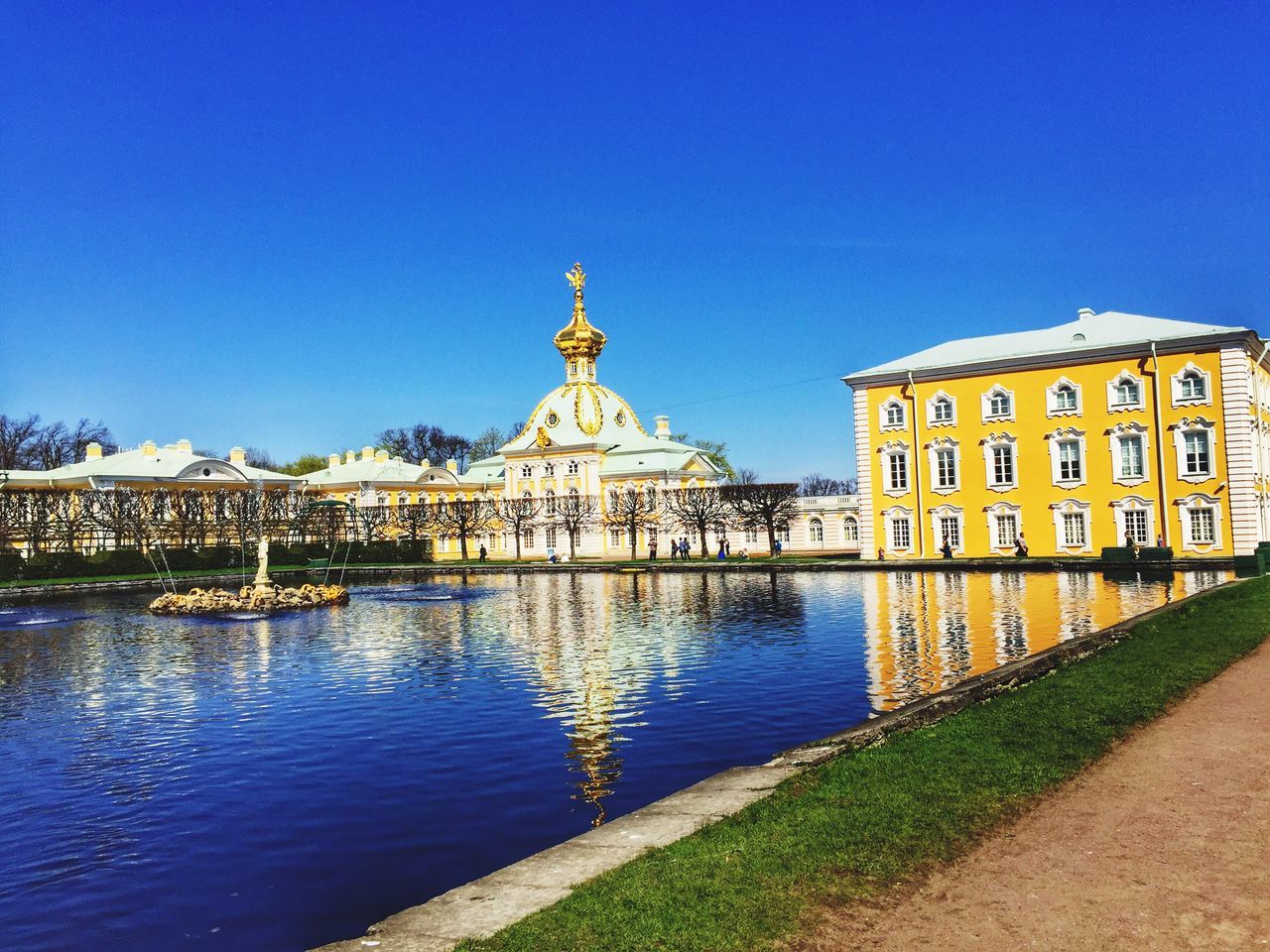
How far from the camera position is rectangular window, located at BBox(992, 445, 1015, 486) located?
4291 centimetres

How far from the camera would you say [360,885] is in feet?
23.5

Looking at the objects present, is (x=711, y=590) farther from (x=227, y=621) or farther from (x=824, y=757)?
(x=824, y=757)

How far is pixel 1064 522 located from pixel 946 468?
16.8 feet

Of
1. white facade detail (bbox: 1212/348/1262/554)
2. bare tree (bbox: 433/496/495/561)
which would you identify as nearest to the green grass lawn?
white facade detail (bbox: 1212/348/1262/554)

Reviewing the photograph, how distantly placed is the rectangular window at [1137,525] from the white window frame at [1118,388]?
12.9ft

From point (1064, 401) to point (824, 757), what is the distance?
3704cm

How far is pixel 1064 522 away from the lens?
41.9 meters

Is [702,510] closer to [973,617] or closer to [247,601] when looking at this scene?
[247,601]

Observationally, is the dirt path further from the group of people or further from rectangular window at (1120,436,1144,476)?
the group of people

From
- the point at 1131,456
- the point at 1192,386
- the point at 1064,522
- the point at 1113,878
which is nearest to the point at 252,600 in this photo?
the point at 1113,878

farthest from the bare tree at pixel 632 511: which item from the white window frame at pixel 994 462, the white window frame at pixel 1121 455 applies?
the white window frame at pixel 1121 455

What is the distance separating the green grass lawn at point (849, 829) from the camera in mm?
5117

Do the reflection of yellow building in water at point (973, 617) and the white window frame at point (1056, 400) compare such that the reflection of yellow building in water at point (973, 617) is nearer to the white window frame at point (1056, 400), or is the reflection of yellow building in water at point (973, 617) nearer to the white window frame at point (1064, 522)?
the white window frame at point (1064, 522)

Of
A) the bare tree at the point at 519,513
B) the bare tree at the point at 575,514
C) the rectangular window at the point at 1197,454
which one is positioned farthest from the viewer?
the bare tree at the point at 519,513
